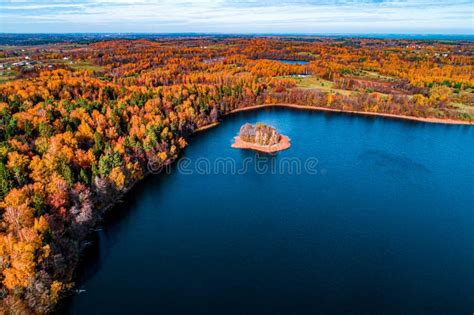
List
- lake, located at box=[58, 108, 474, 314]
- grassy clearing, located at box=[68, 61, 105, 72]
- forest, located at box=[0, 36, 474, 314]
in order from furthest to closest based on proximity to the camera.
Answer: grassy clearing, located at box=[68, 61, 105, 72] < lake, located at box=[58, 108, 474, 314] < forest, located at box=[0, 36, 474, 314]

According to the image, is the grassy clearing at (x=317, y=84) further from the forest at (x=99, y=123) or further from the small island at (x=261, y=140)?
the small island at (x=261, y=140)

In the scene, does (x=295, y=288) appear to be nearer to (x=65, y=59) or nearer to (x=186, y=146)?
(x=186, y=146)

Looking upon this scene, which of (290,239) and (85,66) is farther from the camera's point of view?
(85,66)

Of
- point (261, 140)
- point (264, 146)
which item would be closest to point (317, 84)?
point (261, 140)

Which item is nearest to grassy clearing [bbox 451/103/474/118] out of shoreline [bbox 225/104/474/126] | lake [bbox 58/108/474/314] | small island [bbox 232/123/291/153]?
shoreline [bbox 225/104/474/126]

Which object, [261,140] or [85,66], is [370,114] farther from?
[85,66]

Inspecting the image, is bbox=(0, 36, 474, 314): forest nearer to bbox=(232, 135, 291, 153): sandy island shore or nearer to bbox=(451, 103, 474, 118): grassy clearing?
bbox=(451, 103, 474, 118): grassy clearing
